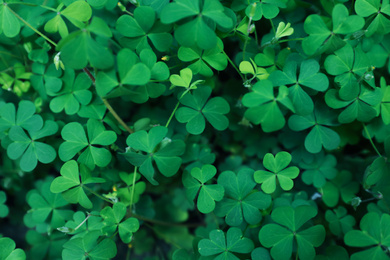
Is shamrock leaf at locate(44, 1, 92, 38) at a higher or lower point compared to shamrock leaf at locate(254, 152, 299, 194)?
higher

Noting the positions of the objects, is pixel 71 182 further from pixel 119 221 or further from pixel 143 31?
pixel 143 31

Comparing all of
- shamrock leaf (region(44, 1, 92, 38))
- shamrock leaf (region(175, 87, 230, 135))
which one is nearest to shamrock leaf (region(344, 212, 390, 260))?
shamrock leaf (region(175, 87, 230, 135))

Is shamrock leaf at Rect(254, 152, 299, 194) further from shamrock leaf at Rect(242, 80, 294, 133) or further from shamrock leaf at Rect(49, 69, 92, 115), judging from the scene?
shamrock leaf at Rect(49, 69, 92, 115)

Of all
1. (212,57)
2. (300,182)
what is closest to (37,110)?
(212,57)

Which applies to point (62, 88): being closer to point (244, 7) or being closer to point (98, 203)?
point (98, 203)

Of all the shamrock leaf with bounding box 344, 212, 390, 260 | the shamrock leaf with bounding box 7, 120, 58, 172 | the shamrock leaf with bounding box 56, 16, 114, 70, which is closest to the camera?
the shamrock leaf with bounding box 56, 16, 114, 70

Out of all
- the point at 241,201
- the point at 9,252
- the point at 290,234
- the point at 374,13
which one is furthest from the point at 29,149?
the point at 374,13
